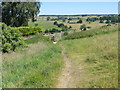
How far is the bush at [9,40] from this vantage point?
15953 mm

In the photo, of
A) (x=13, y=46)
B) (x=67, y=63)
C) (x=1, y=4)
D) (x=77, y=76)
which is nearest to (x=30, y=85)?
(x=77, y=76)

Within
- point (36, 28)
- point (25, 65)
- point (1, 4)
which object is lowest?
point (36, 28)

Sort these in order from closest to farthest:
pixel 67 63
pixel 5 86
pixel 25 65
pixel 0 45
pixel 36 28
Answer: pixel 5 86 < pixel 25 65 < pixel 67 63 < pixel 0 45 < pixel 36 28

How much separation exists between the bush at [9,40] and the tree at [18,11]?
12.3 metres

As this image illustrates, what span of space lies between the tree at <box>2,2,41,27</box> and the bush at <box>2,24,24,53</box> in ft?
40.3

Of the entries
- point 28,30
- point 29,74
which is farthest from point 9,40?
point 28,30

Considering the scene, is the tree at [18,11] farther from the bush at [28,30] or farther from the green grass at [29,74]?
the green grass at [29,74]

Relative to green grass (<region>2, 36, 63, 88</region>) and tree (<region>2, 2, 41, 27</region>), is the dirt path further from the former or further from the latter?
tree (<region>2, 2, 41, 27</region>)

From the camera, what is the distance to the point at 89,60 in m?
11.4

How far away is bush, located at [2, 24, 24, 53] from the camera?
52.3ft

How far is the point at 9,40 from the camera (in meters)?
17.1

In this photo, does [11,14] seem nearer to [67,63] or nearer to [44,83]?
[67,63]

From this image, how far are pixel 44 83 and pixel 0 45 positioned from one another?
8.11m

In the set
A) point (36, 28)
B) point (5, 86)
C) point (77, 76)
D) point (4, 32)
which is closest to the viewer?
point (5, 86)
